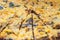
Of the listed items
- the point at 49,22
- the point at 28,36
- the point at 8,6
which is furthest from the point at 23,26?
the point at 8,6

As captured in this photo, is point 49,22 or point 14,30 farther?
point 49,22

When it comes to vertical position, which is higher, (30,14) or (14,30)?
(30,14)

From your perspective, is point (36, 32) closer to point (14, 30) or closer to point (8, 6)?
point (14, 30)

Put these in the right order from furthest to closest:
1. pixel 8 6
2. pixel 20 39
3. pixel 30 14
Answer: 1. pixel 8 6
2. pixel 30 14
3. pixel 20 39

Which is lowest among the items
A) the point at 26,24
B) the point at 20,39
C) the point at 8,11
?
the point at 20,39

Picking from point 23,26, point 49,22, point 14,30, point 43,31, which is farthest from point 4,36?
point 49,22

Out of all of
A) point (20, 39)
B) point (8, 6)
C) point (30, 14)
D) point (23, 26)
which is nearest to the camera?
point (20, 39)

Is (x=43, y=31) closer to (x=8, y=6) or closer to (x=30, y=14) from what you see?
(x=30, y=14)
